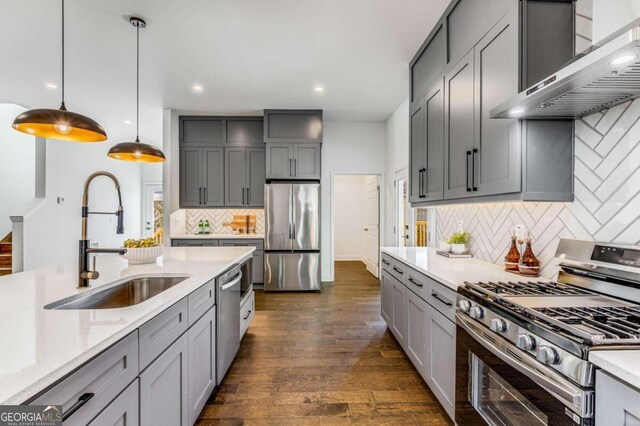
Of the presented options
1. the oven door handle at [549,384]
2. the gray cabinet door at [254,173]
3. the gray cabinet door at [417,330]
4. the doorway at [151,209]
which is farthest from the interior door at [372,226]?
the doorway at [151,209]

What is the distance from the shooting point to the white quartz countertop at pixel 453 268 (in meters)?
1.85

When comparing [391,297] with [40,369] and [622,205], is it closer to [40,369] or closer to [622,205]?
[622,205]

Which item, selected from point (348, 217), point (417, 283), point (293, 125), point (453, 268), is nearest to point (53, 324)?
point (417, 283)

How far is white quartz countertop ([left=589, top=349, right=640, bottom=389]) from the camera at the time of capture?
30.7 inches

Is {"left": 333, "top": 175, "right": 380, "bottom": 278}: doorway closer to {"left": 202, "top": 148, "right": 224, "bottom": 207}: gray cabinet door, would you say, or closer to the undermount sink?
{"left": 202, "top": 148, "right": 224, "bottom": 207}: gray cabinet door

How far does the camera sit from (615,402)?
0.84 m

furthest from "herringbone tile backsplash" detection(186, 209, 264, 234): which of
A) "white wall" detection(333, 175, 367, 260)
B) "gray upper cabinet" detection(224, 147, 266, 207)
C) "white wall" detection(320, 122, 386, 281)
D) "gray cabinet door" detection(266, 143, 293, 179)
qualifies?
"white wall" detection(333, 175, 367, 260)

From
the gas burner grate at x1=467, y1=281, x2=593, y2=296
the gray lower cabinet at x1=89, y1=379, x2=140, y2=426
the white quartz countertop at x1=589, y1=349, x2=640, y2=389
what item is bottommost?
the gray lower cabinet at x1=89, y1=379, x2=140, y2=426

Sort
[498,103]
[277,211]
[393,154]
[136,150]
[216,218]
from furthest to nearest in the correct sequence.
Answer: [216,218] < [393,154] < [277,211] < [136,150] < [498,103]

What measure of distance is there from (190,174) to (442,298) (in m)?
4.77

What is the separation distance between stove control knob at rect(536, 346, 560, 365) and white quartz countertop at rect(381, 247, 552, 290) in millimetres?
647

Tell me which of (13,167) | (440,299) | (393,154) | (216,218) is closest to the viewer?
(440,299)

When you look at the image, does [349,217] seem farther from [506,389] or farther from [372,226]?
[506,389]

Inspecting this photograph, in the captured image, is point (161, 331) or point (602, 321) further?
point (161, 331)
